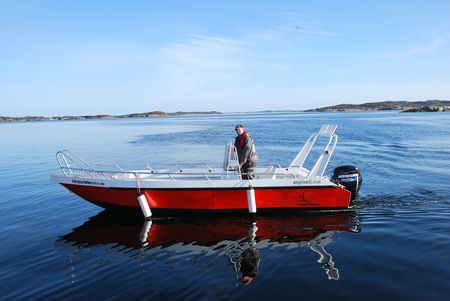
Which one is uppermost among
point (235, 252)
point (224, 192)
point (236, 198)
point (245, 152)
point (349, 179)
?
point (245, 152)

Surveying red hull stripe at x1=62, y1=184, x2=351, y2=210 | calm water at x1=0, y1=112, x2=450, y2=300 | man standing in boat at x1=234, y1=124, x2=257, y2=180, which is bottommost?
calm water at x1=0, y1=112, x2=450, y2=300

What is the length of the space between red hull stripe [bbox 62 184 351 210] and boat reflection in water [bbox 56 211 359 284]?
36cm

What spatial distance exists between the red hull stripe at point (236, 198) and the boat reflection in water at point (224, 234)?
14.4 inches

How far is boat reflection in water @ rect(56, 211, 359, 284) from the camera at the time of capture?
8.45 meters

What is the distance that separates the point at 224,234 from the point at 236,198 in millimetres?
1248

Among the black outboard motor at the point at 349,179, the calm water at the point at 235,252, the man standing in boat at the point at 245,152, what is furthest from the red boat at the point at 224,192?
the calm water at the point at 235,252

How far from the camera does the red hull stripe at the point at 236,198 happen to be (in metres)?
10.4

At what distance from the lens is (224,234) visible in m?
9.52

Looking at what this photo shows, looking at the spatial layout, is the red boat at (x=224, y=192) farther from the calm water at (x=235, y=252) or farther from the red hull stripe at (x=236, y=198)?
the calm water at (x=235, y=252)

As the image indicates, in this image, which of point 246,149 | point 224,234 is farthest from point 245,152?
point 224,234

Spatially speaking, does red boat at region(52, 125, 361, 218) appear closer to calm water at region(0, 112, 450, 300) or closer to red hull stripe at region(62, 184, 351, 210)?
red hull stripe at region(62, 184, 351, 210)

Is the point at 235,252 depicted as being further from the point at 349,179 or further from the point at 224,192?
the point at 349,179

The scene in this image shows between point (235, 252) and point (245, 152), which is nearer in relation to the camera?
point (235, 252)

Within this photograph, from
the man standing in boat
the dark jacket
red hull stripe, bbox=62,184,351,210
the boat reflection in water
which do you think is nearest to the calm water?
the boat reflection in water
